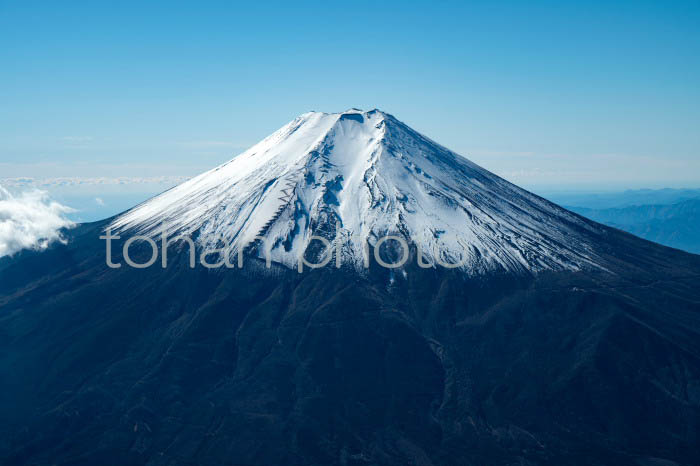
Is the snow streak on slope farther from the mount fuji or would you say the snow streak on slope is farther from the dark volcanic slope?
the dark volcanic slope

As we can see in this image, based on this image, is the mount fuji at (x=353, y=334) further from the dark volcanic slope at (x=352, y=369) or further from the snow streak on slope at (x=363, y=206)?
the snow streak on slope at (x=363, y=206)

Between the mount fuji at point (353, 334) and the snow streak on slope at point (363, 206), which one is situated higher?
the snow streak on slope at point (363, 206)

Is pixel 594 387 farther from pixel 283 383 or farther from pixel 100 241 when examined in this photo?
pixel 100 241

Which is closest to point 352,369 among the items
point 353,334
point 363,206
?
point 353,334

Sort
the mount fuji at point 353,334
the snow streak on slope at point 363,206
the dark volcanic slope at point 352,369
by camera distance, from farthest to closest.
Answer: the snow streak on slope at point 363,206 → the mount fuji at point 353,334 → the dark volcanic slope at point 352,369

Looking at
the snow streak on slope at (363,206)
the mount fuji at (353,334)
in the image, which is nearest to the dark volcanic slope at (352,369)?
the mount fuji at (353,334)

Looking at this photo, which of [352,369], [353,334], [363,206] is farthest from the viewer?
[363,206]

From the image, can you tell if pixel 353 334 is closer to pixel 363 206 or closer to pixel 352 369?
pixel 352 369
